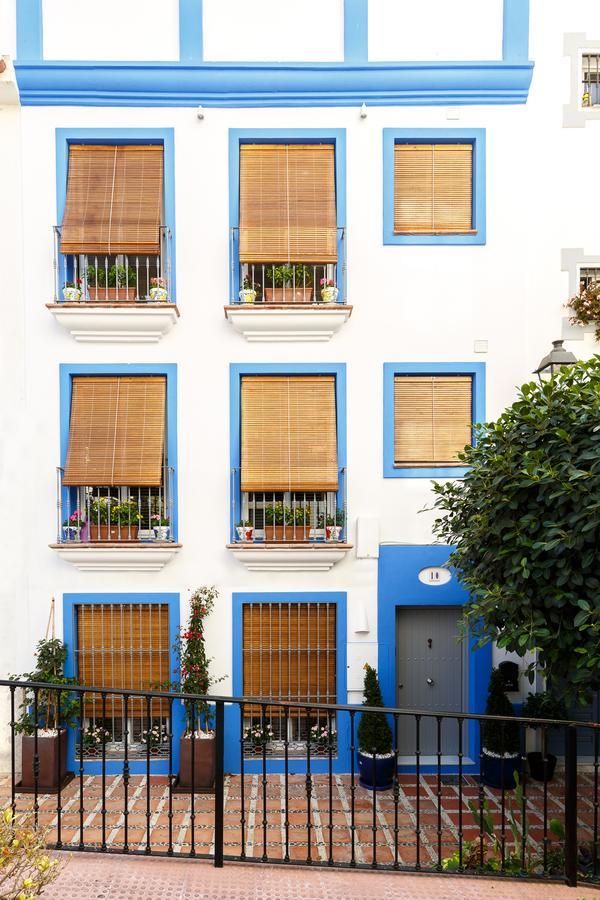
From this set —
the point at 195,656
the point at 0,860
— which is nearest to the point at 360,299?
the point at 195,656

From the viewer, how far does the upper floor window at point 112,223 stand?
6648mm

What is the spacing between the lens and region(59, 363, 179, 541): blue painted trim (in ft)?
22.2

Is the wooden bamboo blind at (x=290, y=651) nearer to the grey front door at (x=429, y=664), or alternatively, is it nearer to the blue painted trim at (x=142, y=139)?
the grey front door at (x=429, y=664)

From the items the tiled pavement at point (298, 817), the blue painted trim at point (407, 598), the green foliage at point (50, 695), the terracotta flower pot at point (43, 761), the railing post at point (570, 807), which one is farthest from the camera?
the blue painted trim at point (407, 598)

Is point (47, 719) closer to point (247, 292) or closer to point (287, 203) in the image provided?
point (247, 292)

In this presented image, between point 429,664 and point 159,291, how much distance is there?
5556mm

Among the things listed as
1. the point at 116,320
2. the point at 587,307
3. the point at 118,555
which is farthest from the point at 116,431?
the point at 587,307

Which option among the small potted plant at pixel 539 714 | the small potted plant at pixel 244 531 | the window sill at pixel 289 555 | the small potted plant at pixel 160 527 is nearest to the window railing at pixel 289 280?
the small potted plant at pixel 244 531

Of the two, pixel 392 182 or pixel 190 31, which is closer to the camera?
pixel 190 31

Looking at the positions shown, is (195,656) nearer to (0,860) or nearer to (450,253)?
(0,860)

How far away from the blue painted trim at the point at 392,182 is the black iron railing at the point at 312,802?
17.2 ft

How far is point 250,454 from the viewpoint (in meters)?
6.73

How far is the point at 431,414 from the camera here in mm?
6938

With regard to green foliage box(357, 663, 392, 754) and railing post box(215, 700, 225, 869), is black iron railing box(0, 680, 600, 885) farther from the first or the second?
green foliage box(357, 663, 392, 754)
